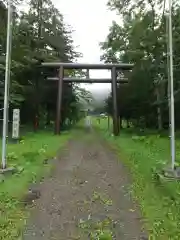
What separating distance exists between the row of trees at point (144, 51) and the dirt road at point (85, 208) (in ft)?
43.3

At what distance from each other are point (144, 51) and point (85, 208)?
18.8 m

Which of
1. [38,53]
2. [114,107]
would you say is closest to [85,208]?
[114,107]

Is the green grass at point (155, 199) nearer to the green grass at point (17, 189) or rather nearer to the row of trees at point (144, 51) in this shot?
the green grass at point (17, 189)

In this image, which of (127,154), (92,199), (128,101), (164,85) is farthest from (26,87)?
(92,199)

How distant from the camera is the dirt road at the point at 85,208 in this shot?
15.8ft

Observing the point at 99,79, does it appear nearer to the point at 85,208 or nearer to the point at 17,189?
the point at 17,189

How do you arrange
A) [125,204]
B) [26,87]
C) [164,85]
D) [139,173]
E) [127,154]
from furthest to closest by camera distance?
[26,87]
[164,85]
[127,154]
[139,173]
[125,204]

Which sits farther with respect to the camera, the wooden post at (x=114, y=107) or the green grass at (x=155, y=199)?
the wooden post at (x=114, y=107)

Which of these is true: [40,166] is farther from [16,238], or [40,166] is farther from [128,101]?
[128,101]

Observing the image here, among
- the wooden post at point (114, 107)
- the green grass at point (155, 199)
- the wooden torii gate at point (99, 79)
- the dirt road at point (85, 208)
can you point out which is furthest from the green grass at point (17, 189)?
the wooden torii gate at point (99, 79)

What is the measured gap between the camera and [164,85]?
2359 cm

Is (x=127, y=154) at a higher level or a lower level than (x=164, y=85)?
lower

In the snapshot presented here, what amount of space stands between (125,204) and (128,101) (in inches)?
813

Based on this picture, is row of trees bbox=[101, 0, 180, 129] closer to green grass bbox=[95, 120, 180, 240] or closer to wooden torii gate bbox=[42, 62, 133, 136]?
wooden torii gate bbox=[42, 62, 133, 136]
